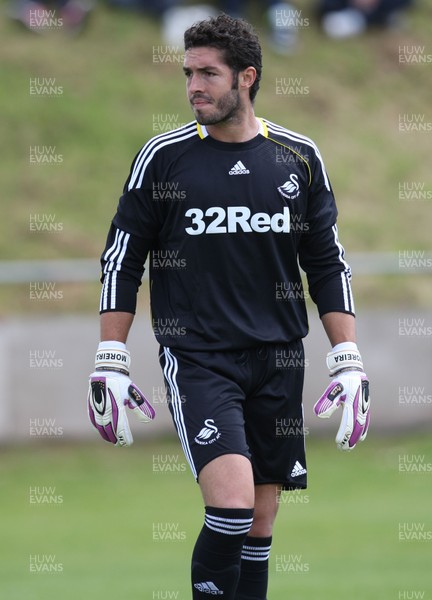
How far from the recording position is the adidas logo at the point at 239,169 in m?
5.25

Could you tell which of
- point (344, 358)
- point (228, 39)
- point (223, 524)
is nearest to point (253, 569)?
point (223, 524)

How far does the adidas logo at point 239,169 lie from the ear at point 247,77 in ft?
1.08

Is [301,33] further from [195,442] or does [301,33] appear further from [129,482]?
[195,442]

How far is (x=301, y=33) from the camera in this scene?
750 inches

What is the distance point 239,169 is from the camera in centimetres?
526

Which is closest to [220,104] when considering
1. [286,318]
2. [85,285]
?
[286,318]

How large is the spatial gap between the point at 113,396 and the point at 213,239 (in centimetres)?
76

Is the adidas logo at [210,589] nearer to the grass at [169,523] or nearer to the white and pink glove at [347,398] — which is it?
the white and pink glove at [347,398]

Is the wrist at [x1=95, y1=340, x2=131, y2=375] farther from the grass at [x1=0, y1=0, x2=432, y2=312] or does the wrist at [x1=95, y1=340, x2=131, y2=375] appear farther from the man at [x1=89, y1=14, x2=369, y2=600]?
the grass at [x1=0, y1=0, x2=432, y2=312]

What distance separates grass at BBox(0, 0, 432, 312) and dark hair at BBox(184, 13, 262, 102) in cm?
804

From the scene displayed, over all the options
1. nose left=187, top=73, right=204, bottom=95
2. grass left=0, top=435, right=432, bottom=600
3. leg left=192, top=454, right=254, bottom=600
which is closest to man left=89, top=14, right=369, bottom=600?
nose left=187, top=73, right=204, bottom=95

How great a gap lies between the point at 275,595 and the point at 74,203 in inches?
348

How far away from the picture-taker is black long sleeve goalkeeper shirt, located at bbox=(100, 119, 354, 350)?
5.18m

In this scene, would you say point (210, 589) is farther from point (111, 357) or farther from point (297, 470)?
point (111, 357)
